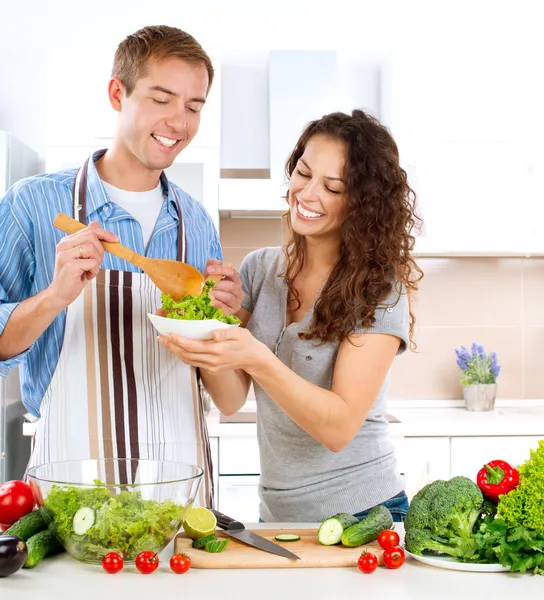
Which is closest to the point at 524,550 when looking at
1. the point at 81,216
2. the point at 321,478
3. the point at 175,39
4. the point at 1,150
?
the point at 321,478

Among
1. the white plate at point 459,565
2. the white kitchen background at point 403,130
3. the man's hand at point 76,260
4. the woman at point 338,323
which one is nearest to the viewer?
the white plate at point 459,565

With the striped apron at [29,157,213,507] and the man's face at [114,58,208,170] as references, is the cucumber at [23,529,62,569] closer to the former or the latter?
the striped apron at [29,157,213,507]

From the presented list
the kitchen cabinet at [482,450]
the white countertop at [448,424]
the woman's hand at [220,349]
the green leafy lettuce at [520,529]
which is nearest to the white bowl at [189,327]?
the woman's hand at [220,349]

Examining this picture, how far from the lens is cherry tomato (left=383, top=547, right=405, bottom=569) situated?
4.26 ft

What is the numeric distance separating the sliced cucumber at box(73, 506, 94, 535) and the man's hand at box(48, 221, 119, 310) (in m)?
0.48

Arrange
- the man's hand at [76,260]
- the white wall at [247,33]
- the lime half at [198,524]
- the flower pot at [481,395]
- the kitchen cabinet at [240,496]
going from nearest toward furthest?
the lime half at [198,524], the man's hand at [76,260], the kitchen cabinet at [240,496], the flower pot at [481,395], the white wall at [247,33]

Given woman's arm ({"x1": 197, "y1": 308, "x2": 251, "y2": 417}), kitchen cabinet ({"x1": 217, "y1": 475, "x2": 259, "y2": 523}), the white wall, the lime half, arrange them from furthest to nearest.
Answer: the white wall → kitchen cabinet ({"x1": 217, "y1": 475, "x2": 259, "y2": 523}) → woman's arm ({"x1": 197, "y1": 308, "x2": 251, "y2": 417}) → the lime half

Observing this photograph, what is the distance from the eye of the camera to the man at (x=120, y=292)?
1.77 meters

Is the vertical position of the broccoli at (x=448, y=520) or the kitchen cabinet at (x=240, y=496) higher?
the broccoli at (x=448, y=520)

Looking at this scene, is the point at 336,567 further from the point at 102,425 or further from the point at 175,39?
the point at 175,39

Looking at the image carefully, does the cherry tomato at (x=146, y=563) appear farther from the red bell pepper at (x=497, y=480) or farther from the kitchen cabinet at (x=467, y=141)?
the kitchen cabinet at (x=467, y=141)

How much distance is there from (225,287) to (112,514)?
66 centimetres

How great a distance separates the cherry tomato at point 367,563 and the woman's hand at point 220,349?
1.42 feet

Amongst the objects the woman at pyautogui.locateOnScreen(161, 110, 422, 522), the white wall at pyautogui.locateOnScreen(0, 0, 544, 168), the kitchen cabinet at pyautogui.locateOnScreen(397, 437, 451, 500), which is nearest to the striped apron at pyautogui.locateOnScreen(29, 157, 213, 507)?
the woman at pyautogui.locateOnScreen(161, 110, 422, 522)
